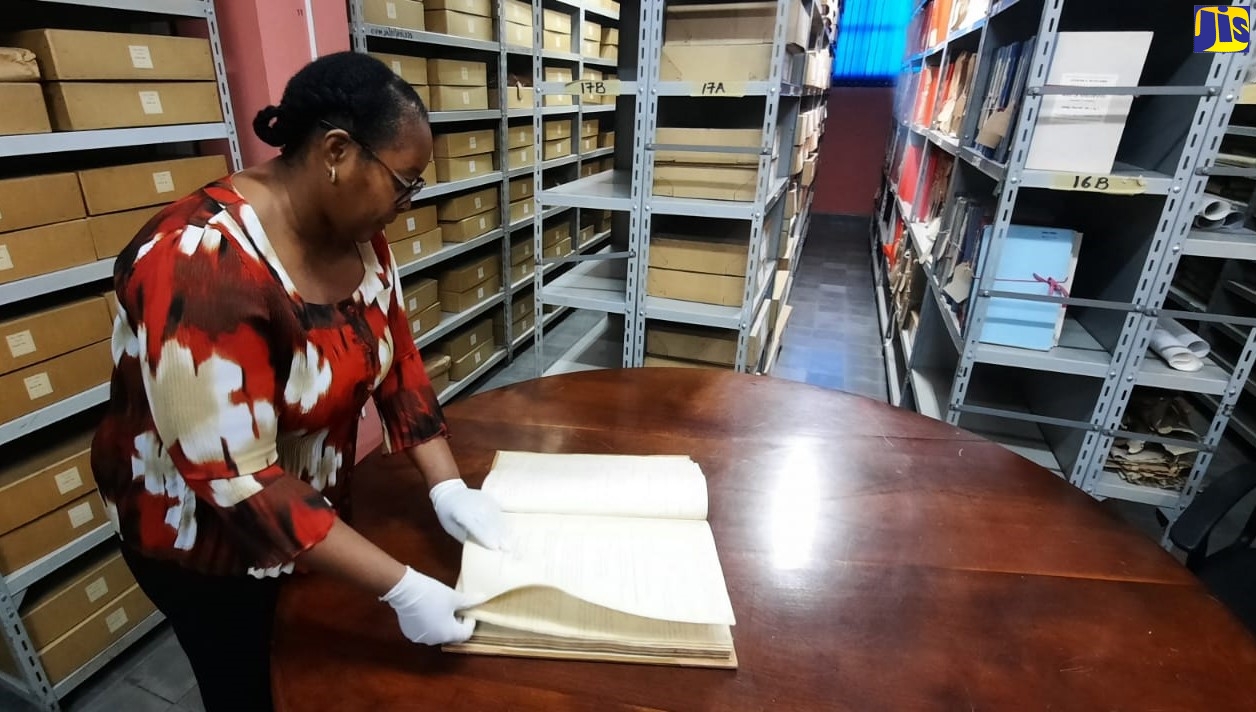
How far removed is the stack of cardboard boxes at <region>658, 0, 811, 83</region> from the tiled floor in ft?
5.11

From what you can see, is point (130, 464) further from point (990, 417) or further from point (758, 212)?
point (990, 417)

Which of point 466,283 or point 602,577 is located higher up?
point 602,577

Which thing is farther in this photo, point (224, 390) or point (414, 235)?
point (414, 235)

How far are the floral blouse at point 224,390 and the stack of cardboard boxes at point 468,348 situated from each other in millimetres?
2271

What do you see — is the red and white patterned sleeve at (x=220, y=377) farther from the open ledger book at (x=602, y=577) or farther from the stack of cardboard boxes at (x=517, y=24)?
the stack of cardboard boxes at (x=517, y=24)

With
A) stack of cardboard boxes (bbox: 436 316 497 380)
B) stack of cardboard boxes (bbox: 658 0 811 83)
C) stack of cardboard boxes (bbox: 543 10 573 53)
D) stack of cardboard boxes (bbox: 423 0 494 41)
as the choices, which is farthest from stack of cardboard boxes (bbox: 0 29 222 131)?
stack of cardboard boxes (bbox: 543 10 573 53)

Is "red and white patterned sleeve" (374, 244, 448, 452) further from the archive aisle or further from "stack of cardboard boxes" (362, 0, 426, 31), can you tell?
"stack of cardboard boxes" (362, 0, 426, 31)

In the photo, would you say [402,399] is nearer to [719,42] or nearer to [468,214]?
[719,42]

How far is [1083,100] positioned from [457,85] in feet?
7.76

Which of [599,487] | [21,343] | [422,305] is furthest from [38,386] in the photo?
[422,305]

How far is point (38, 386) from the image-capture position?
145cm

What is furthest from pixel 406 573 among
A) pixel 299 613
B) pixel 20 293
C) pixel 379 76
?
pixel 20 293

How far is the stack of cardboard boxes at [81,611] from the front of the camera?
152 centimetres

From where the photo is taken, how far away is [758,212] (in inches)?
81.3
